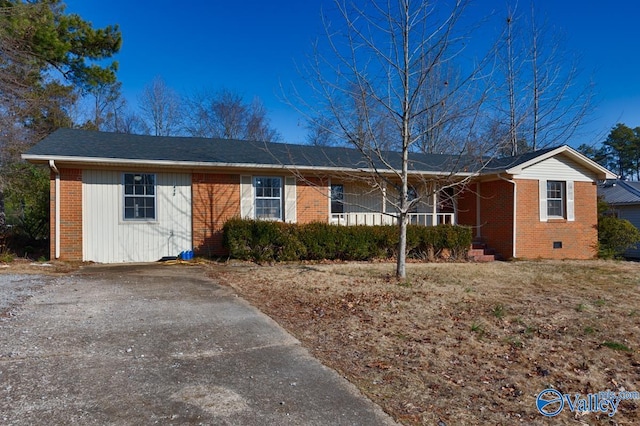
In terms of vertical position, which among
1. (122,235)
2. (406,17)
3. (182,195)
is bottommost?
(122,235)

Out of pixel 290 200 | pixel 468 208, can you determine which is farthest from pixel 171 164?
pixel 468 208

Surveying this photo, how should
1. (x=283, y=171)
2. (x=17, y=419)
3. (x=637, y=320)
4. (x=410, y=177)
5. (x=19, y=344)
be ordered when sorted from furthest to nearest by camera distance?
1. (x=410, y=177)
2. (x=283, y=171)
3. (x=637, y=320)
4. (x=19, y=344)
5. (x=17, y=419)

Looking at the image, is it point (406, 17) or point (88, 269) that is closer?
point (406, 17)

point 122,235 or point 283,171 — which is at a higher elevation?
point 283,171

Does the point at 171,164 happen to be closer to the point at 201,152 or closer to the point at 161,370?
the point at 201,152

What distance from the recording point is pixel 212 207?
1238 cm

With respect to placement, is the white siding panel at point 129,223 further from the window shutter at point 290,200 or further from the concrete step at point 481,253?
the concrete step at point 481,253

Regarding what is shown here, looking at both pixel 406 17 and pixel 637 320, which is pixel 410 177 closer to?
pixel 406 17

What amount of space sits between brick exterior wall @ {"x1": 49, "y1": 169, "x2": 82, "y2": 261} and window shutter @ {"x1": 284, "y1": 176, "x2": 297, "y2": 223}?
5.60m

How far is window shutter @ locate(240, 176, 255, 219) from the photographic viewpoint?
12688 mm

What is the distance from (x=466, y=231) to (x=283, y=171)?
604 centimetres

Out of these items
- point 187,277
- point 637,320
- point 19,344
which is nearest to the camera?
point 19,344

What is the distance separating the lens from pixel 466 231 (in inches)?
525

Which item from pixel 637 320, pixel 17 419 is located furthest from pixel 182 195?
pixel 637 320
